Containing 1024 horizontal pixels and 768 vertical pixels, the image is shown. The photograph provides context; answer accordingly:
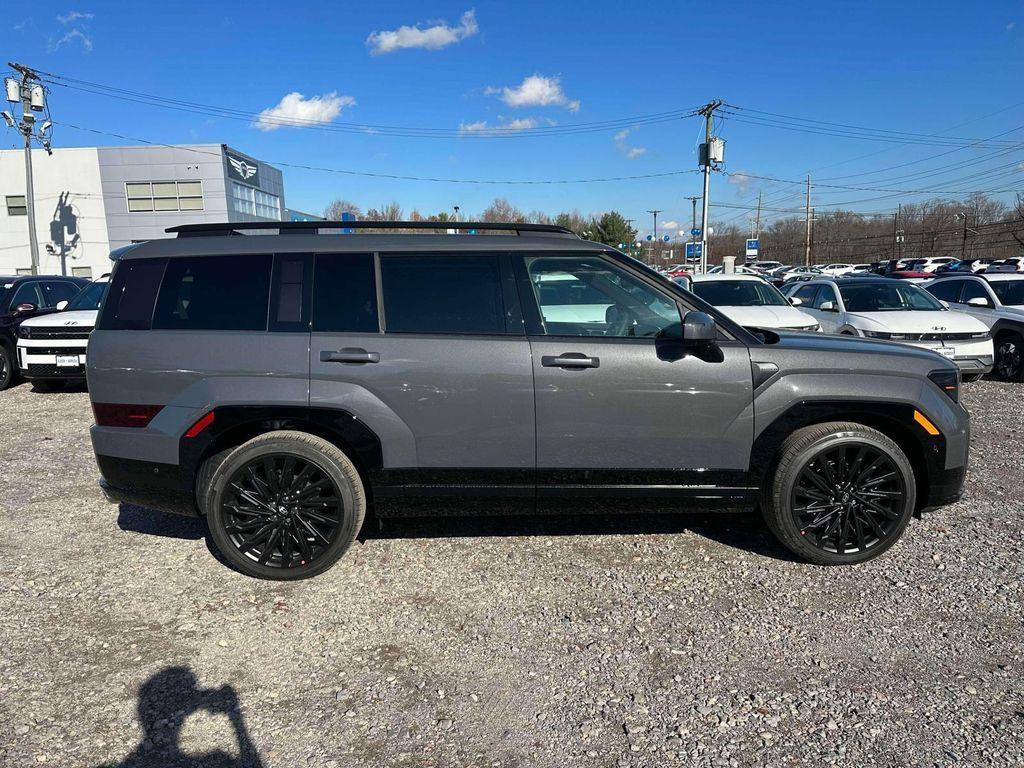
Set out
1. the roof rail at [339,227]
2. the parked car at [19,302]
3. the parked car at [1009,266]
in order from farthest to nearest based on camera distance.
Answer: the parked car at [1009,266] → the parked car at [19,302] → the roof rail at [339,227]

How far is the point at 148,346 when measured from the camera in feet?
12.3

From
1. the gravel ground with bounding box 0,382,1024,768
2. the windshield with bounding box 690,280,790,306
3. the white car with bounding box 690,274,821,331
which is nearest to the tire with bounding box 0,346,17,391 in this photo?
the gravel ground with bounding box 0,382,1024,768

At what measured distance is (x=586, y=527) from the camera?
455 centimetres

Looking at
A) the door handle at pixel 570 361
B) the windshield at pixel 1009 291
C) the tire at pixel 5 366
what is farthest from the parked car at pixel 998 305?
the tire at pixel 5 366

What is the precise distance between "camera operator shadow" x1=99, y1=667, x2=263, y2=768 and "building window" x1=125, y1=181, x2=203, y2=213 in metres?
40.6

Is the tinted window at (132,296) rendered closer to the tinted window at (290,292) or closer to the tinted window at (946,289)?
the tinted window at (290,292)

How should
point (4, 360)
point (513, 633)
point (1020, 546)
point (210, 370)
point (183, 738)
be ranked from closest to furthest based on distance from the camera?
point (183, 738) → point (513, 633) → point (210, 370) → point (1020, 546) → point (4, 360)

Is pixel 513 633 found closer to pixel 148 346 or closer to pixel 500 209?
pixel 148 346

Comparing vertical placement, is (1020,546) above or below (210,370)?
below

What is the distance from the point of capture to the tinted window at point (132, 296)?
3.81 meters

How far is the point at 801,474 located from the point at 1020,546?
1.62 metres

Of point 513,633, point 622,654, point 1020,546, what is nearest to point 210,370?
point 513,633

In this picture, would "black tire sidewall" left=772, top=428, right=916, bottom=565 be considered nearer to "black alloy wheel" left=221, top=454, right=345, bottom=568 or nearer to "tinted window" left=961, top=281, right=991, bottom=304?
"black alloy wheel" left=221, top=454, right=345, bottom=568

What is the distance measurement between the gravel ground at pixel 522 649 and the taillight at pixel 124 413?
945mm
